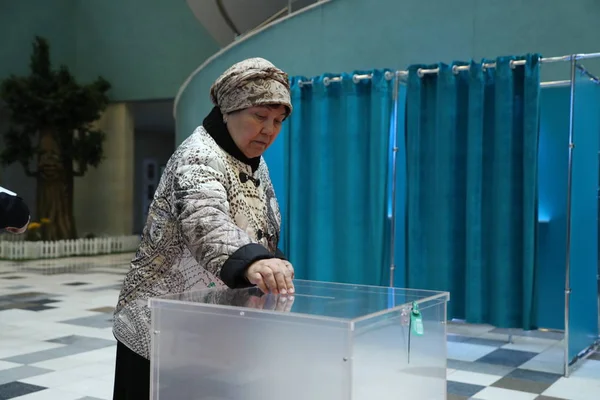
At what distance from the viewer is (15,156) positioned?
552 inches

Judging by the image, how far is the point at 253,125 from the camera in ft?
5.39

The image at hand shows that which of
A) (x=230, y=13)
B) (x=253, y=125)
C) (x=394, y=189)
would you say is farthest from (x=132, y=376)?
(x=230, y=13)

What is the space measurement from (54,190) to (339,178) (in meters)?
10.4

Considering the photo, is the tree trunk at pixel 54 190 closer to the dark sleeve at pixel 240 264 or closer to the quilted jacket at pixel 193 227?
the quilted jacket at pixel 193 227

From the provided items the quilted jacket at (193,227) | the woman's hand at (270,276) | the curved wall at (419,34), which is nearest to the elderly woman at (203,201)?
the quilted jacket at (193,227)

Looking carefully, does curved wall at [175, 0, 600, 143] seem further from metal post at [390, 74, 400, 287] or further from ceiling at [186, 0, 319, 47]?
ceiling at [186, 0, 319, 47]

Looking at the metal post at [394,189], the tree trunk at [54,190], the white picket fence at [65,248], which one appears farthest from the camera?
the tree trunk at [54,190]

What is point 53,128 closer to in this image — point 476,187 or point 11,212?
point 476,187

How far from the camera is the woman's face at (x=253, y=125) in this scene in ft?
5.38

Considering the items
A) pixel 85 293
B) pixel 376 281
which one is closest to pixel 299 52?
pixel 376 281

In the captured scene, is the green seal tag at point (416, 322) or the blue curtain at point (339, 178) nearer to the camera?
the green seal tag at point (416, 322)

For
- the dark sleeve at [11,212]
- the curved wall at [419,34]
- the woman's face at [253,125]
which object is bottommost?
the dark sleeve at [11,212]

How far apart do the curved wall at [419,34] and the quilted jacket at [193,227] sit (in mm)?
5159

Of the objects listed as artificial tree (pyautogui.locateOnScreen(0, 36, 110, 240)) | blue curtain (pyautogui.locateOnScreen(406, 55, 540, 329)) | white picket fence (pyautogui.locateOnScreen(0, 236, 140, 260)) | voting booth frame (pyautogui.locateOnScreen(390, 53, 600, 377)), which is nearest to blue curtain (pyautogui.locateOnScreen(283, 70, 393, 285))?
voting booth frame (pyautogui.locateOnScreen(390, 53, 600, 377))
